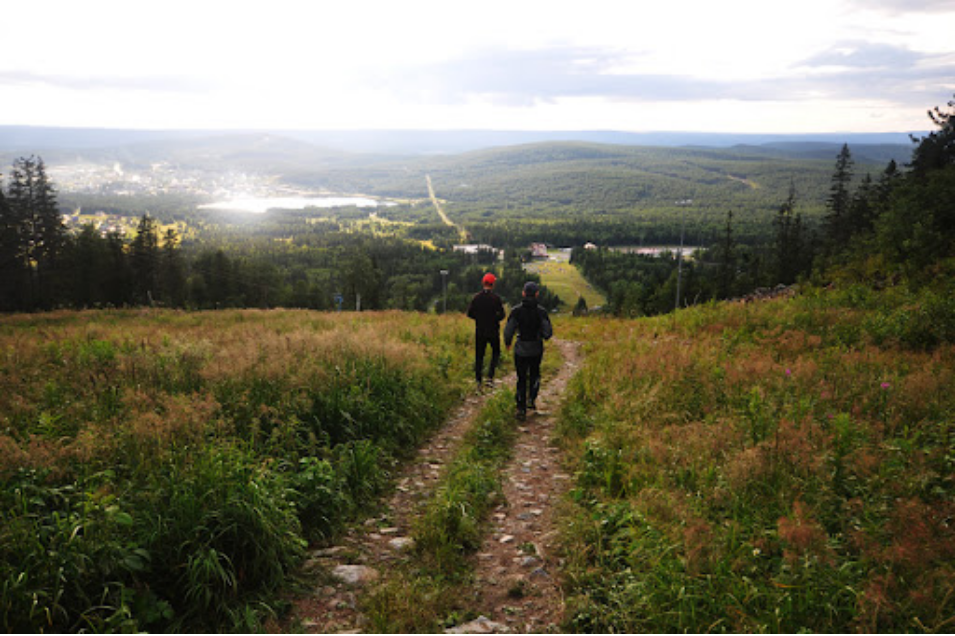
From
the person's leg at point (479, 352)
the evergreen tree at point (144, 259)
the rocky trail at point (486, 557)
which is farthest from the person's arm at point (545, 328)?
the evergreen tree at point (144, 259)

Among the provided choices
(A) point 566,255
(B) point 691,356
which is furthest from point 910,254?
(A) point 566,255

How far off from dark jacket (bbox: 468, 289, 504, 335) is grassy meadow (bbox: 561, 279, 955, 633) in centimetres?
290

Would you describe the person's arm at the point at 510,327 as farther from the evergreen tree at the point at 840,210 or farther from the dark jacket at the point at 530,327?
the evergreen tree at the point at 840,210

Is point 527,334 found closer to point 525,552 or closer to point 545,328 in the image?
point 545,328

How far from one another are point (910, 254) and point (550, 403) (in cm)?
2607

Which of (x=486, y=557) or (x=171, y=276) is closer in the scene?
(x=486, y=557)

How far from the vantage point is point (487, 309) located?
10.9m

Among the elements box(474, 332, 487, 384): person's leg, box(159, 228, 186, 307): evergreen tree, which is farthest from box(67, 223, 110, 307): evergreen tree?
box(474, 332, 487, 384): person's leg

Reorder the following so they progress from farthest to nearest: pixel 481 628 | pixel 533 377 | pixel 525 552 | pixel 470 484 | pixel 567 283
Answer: pixel 567 283
pixel 533 377
pixel 470 484
pixel 525 552
pixel 481 628

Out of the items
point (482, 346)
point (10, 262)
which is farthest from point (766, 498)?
point (10, 262)

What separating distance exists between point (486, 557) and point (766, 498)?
2.81 metres

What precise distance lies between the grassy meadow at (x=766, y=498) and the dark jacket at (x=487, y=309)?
290 centimetres

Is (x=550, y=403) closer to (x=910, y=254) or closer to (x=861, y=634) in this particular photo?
(x=861, y=634)

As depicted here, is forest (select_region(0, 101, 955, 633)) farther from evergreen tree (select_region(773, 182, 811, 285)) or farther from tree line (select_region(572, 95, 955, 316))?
evergreen tree (select_region(773, 182, 811, 285))
